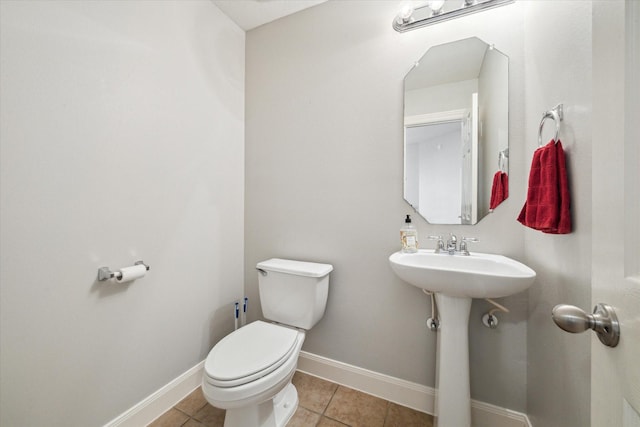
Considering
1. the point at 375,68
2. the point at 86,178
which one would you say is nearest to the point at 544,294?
the point at 375,68

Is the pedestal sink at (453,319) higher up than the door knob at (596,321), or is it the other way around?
the door knob at (596,321)

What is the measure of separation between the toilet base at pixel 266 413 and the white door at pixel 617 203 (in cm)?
114

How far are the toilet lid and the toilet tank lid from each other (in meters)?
0.30

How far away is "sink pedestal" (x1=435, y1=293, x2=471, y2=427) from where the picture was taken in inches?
41.0

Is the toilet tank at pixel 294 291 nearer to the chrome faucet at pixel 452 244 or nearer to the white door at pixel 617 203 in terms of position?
the chrome faucet at pixel 452 244

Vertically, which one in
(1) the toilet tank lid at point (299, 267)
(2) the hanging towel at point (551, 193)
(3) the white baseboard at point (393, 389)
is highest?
(2) the hanging towel at point (551, 193)

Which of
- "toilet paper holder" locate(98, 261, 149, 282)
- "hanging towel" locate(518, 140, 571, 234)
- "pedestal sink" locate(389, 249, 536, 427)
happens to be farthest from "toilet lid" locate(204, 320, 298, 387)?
"hanging towel" locate(518, 140, 571, 234)

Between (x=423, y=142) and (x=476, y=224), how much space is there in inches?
19.6

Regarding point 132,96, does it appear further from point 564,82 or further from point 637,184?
point 564,82

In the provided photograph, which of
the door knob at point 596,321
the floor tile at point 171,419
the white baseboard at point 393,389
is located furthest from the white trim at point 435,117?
the floor tile at point 171,419

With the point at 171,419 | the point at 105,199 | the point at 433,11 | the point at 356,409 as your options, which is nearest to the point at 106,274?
the point at 105,199

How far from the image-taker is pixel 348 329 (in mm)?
1499

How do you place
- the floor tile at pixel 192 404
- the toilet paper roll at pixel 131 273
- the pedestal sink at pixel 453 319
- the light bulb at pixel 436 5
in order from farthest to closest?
the floor tile at pixel 192 404, the light bulb at pixel 436 5, the toilet paper roll at pixel 131 273, the pedestal sink at pixel 453 319

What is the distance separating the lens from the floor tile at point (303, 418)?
48.4 inches
